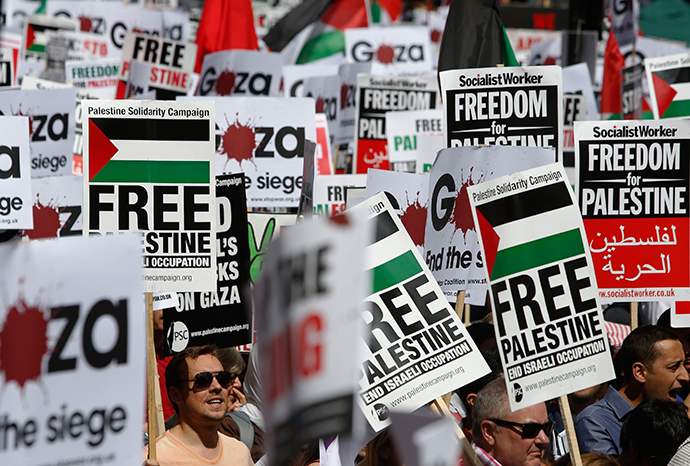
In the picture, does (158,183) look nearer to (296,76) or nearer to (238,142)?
(238,142)

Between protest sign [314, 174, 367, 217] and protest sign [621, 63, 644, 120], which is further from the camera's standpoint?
protest sign [621, 63, 644, 120]

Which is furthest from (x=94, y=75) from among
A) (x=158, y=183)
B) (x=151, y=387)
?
(x=151, y=387)

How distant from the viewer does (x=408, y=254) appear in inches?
161

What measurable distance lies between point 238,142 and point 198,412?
3.03 meters

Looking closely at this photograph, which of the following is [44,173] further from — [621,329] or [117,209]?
[621,329]

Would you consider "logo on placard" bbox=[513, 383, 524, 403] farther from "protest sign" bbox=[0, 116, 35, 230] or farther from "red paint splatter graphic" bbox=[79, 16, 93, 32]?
"red paint splatter graphic" bbox=[79, 16, 93, 32]

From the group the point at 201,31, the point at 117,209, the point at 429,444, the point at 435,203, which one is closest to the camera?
the point at 429,444

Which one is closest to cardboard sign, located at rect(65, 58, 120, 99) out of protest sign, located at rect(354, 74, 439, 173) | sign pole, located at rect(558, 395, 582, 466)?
protest sign, located at rect(354, 74, 439, 173)

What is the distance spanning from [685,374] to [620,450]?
65 cm

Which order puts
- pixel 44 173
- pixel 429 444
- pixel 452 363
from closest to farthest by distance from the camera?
pixel 429 444 < pixel 452 363 < pixel 44 173

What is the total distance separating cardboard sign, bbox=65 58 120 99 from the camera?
33.1ft

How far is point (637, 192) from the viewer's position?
18.3 ft

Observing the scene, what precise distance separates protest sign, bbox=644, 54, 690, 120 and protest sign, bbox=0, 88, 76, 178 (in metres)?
4.41

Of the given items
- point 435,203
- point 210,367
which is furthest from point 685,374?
point 210,367
